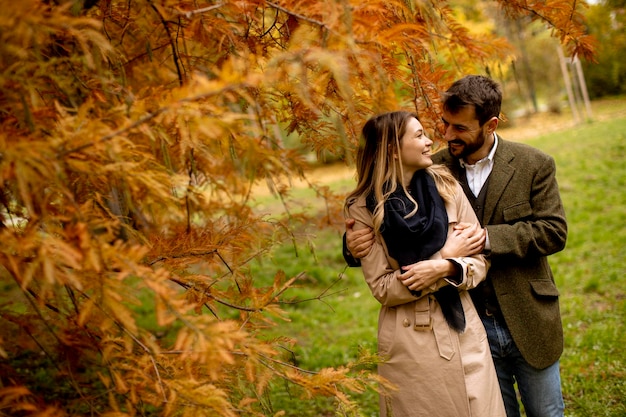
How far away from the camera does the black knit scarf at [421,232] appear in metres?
2.07

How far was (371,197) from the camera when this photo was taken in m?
2.21

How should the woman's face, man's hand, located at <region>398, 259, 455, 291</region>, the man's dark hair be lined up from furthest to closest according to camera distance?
1. the man's dark hair
2. the woman's face
3. man's hand, located at <region>398, 259, 455, 291</region>

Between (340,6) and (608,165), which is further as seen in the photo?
(608,165)

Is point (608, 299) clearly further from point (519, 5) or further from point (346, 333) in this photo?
point (519, 5)

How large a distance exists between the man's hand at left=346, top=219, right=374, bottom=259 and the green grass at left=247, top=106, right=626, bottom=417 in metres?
0.13

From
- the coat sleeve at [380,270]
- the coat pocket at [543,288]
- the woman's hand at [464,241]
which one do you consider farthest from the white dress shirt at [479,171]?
the coat sleeve at [380,270]

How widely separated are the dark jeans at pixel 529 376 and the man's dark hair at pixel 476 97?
0.96m

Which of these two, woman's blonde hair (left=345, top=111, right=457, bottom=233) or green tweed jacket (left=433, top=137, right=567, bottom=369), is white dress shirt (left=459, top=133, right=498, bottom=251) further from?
woman's blonde hair (left=345, top=111, right=457, bottom=233)

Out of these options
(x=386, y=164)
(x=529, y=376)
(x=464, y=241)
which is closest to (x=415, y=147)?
(x=386, y=164)

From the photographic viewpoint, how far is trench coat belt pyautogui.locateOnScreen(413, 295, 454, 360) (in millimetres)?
2068

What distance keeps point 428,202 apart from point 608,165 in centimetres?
874

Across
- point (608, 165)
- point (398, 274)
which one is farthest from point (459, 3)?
point (398, 274)

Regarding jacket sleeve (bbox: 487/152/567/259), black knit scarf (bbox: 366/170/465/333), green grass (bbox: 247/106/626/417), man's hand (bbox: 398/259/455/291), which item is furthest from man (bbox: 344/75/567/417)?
green grass (bbox: 247/106/626/417)

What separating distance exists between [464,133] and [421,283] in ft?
2.50
